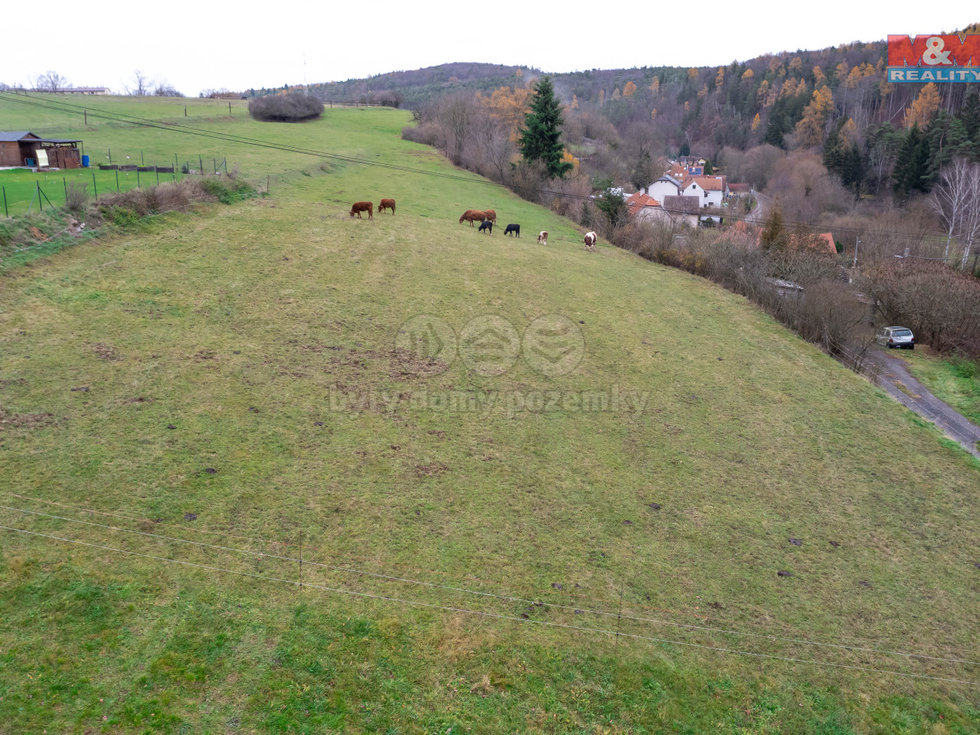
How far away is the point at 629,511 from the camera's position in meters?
15.0

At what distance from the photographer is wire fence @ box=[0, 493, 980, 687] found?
10984 millimetres

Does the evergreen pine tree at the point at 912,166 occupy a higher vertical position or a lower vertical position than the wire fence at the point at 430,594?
higher

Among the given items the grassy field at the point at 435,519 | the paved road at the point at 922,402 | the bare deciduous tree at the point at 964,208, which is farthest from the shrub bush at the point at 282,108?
the bare deciduous tree at the point at 964,208

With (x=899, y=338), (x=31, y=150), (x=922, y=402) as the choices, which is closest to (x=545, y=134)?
(x=899, y=338)

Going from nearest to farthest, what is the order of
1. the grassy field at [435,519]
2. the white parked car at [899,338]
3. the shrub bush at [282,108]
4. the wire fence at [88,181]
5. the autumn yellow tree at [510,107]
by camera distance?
the grassy field at [435,519]
the wire fence at [88,181]
the white parked car at [899,338]
the shrub bush at [282,108]
the autumn yellow tree at [510,107]

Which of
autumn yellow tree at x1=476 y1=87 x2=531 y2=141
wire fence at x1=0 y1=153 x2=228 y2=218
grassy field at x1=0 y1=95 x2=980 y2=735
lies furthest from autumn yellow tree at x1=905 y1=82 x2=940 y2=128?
wire fence at x1=0 y1=153 x2=228 y2=218

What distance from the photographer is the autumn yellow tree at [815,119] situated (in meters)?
114

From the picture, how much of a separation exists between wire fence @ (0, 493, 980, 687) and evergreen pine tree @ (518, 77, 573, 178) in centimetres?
4756

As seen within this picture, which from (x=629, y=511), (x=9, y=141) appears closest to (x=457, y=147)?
(x=9, y=141)

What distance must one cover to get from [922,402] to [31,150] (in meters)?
49.8

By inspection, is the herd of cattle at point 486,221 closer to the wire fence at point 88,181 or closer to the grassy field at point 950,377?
the wire fence at point 88,181

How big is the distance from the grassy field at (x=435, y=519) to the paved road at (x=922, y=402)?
120 inches

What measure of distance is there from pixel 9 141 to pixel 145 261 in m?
20.0

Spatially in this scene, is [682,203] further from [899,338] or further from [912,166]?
[899,338]
